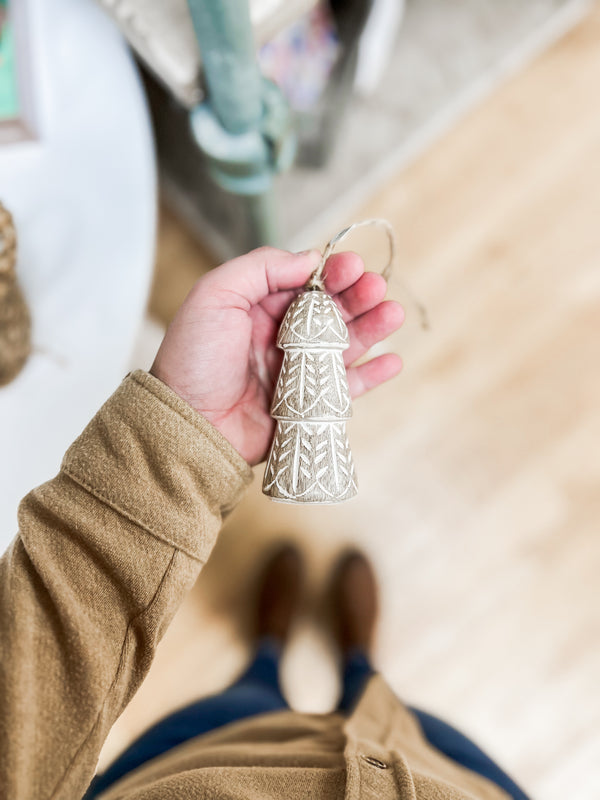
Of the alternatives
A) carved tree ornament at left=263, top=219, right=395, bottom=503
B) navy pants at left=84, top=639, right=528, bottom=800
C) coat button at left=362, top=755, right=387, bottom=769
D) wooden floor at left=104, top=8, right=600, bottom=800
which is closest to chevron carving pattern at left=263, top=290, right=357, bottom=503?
carved tree ornament at left=263, top=219, right=395, bottom=503

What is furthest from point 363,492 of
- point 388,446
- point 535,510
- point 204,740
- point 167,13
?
point 167,13

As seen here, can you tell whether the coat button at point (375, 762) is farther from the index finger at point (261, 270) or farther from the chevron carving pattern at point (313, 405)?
the index finger at point (261, 270)

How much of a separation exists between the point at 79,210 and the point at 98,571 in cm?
44

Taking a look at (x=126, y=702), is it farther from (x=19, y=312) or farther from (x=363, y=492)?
(x=363, y=492)

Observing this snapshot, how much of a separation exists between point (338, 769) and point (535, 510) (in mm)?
729

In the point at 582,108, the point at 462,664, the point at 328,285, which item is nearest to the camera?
the point at 328,285

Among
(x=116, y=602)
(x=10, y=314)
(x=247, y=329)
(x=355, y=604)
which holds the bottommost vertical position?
(x=355, y=604)

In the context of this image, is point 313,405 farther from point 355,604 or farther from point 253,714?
point 355,604

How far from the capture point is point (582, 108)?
1244mm

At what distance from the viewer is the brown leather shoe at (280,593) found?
1.02m

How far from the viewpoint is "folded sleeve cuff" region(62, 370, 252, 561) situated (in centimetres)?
48

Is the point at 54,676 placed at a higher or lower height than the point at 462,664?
higher

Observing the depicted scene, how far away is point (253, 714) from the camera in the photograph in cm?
80

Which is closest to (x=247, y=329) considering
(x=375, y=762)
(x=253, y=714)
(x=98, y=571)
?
(x=98, y=571)
